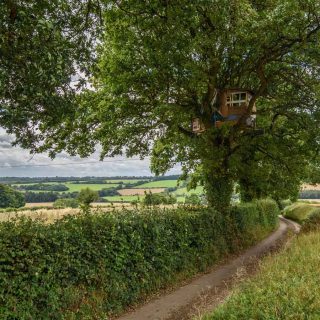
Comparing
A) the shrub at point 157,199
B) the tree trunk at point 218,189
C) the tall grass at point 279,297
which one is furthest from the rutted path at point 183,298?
the tree trunk at point 218,189

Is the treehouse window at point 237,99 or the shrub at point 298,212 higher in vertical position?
the treehouse window at point 237,99

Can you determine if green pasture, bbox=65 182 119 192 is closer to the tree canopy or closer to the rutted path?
the tree canopy

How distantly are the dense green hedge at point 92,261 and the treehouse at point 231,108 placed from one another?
6119 millimetres

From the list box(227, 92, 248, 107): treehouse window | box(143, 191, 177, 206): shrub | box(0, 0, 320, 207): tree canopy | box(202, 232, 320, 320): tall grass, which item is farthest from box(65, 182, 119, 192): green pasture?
box(202, 232, 320, 320): tall grass

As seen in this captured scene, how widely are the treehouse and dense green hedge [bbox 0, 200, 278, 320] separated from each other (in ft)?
20.1

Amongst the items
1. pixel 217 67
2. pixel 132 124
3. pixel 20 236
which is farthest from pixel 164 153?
pixel 20 236

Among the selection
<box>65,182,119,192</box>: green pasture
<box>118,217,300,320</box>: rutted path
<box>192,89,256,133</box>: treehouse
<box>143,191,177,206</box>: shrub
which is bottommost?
<box>118,217,300,320</box>: rutted path

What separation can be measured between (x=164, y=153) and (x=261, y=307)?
18.4m

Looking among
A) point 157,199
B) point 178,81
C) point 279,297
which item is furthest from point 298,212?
point 279,297

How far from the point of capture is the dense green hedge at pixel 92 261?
758 cm

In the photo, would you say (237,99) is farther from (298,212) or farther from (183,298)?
(298,212)

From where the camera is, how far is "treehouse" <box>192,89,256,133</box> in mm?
18797

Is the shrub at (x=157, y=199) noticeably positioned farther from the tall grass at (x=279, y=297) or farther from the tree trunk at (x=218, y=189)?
the tree trunk at (x=218, y=189)

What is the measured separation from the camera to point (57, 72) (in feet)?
21.5
